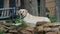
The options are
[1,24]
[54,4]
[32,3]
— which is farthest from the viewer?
[54,4]

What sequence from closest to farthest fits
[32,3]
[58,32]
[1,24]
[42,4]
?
1. [58,32]
2. [1,24]
3. [32,3]
4. [42,4]

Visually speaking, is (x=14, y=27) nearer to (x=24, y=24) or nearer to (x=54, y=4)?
(x=24, y=24)

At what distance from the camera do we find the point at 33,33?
19.7ft

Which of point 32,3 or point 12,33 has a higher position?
point 32,3

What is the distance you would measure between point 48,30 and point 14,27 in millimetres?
854

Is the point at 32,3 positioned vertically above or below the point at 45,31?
above

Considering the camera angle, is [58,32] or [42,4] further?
[42,4]

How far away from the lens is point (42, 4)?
900cm

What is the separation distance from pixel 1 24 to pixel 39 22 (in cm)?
101

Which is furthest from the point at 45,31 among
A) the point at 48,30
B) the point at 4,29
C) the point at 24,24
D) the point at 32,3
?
the point at 32,3

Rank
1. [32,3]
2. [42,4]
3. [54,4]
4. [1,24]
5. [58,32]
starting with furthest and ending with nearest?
[54,4], [42,4], [32,3], [1,24], [58,32]

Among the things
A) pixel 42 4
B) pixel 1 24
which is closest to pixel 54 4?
pixel 42 4

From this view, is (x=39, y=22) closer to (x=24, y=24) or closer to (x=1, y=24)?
(x=24, y=24)

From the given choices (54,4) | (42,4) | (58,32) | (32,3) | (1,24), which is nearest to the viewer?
(58,32)
